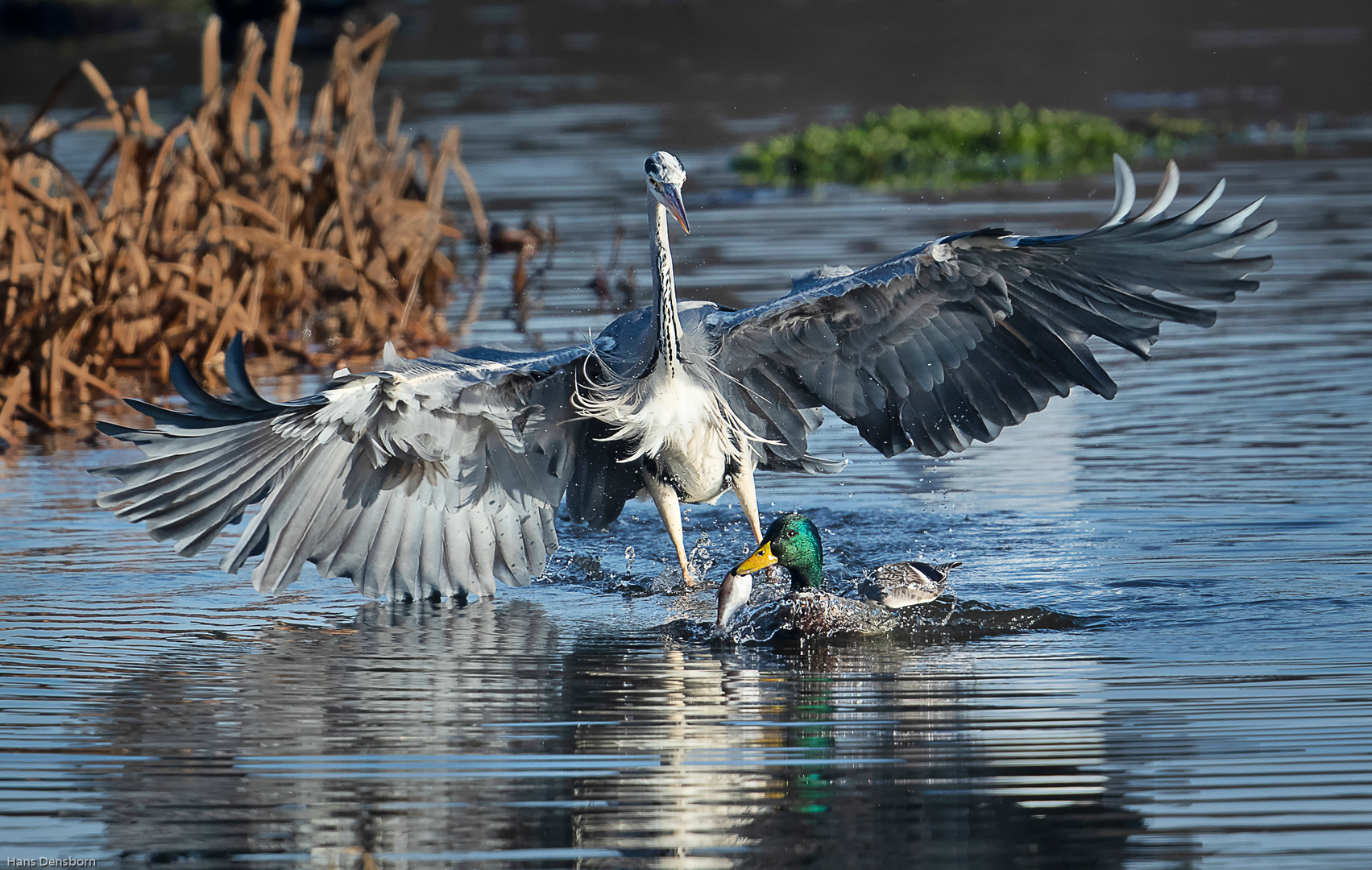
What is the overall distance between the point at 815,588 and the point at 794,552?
0.51 feet

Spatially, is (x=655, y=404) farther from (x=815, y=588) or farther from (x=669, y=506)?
(x=815, y=588)

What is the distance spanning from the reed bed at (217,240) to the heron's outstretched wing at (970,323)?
15.6 feet

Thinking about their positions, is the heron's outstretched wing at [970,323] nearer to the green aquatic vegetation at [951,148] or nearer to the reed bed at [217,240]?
the reed bed at [217,240]

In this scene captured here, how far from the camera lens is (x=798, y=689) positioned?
19.1 feet

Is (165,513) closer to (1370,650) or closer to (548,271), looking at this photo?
(1370,650)

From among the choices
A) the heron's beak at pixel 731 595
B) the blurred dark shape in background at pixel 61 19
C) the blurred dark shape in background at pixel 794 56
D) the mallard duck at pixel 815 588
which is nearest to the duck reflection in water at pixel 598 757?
the mallard duck at pixel 815 588

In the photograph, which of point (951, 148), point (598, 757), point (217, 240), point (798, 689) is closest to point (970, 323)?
point (798, 689)

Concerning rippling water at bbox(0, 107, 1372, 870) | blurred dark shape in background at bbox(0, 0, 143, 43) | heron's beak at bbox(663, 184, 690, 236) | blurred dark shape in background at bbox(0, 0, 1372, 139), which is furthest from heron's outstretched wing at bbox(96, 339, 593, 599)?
blurred dark shape in background at bbox(0, 0, 143, 43)

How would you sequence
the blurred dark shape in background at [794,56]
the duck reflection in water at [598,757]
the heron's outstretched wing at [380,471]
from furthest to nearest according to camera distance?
the blurred dark shape in background at [794,56]
the heron's outstretched wing at [380,471]
the duck reflection in water at [598,757]

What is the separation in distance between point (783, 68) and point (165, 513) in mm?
26471

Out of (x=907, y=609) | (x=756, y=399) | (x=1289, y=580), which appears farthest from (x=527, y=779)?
(x=1289, y=580)

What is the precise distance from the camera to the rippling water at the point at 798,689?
4453 mm

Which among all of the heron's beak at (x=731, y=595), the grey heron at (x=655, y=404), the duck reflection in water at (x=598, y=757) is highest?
the grey heron at (x=655, y=404)

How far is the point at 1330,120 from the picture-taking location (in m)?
21.5
